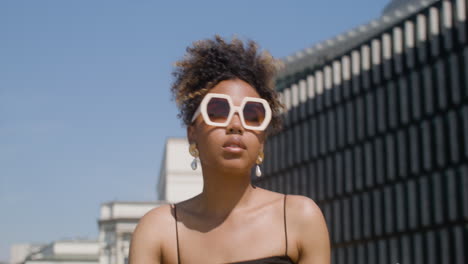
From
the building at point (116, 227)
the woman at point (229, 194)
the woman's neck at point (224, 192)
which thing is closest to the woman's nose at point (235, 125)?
the woman at point (229, 194)

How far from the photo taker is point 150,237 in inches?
142

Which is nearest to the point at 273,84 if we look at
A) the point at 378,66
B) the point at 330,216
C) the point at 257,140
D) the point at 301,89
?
the point at 257,140

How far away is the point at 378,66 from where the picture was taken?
55.0 meters

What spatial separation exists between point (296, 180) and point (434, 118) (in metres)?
18.6

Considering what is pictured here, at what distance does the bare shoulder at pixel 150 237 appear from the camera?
3.57m

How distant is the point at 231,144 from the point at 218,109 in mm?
148

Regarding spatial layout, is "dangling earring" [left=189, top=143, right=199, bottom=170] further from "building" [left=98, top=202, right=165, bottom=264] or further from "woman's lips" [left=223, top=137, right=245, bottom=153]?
"building" [left=98, top=202, right=165, bottom=264]

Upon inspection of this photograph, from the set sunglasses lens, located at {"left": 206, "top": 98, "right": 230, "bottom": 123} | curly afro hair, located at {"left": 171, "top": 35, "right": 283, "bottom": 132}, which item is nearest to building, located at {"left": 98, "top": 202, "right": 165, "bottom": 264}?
curly afro hair, located at {"left": 171, "top": 35, "right": 283, "bottom": 132}

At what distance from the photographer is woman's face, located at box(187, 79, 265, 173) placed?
350 cm

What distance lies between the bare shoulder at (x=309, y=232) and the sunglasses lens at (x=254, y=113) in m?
0.37

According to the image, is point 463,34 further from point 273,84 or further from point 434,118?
point 273,84

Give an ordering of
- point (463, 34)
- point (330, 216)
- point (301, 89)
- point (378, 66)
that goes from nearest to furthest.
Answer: point (463, 34) → point (378, 66) → point (330, 216) → point (301, 89)

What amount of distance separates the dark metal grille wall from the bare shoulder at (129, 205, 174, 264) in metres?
44.3

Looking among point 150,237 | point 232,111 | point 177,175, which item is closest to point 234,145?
point 232,111
